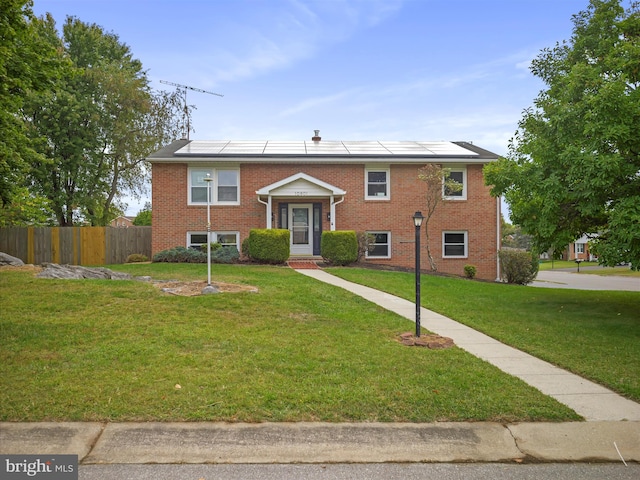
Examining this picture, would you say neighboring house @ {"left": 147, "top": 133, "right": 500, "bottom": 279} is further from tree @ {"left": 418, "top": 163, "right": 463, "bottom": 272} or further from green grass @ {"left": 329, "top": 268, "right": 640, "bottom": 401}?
green grass @ {"left": 329, "top": 268, "right": 640, "bottom": 401}

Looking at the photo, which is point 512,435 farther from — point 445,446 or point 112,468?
point 112,468

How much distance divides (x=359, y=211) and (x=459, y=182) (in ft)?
14.6

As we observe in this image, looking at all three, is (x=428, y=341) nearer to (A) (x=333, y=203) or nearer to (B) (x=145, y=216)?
(A) (x=333, y=203)

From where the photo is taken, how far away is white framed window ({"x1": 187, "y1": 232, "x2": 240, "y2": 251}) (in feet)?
66.8

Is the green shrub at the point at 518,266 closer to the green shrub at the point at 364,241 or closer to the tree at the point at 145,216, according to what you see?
the green shrub at the point at 364,241

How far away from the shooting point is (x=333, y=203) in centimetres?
1980

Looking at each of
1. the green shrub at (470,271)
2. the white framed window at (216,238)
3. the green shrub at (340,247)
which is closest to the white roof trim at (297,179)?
the green shrub at (340,247)

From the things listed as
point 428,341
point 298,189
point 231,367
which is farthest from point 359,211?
point 231,367

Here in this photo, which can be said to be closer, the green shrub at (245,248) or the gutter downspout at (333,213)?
the green shrub at (245,248)

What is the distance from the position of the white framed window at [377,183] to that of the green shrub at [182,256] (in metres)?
7.26

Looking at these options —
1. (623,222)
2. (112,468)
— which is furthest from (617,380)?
(112,468)

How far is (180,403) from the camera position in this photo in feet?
15.6

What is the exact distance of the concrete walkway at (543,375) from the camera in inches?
190

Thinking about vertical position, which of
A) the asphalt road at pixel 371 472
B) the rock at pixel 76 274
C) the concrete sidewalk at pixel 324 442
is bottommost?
the asphalt road at pixel 371 472
